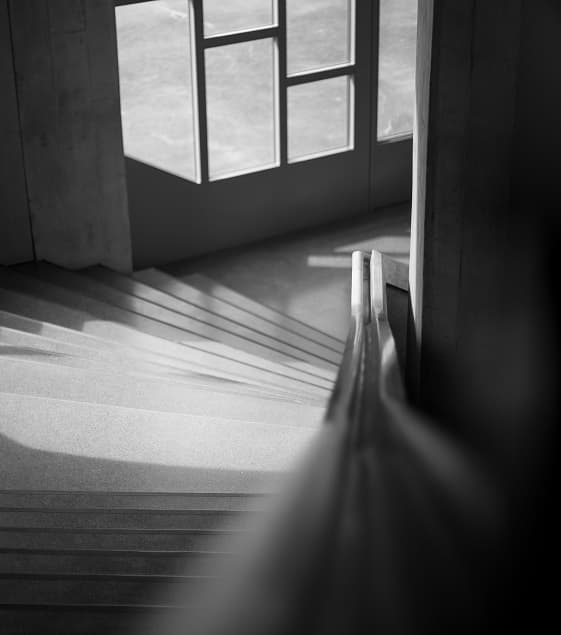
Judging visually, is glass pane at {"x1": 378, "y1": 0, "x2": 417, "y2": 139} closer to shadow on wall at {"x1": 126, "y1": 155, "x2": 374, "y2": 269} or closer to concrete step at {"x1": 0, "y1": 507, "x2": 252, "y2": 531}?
shadow on wall at {"x1": 126, "y1": 155, "x2": 374, "y2": 269}

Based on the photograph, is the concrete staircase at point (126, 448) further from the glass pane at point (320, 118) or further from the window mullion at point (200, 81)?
the glass pane at point (320, 118)

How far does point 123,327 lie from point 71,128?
6.66ft

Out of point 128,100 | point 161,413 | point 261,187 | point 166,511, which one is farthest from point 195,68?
point 166,511

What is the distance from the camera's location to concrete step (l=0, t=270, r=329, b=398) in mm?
6848

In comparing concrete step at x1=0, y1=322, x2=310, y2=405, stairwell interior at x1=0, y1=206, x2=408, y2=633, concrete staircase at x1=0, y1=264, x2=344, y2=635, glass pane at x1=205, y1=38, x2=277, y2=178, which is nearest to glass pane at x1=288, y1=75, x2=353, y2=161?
glass pane at x1=205, y1=38, x2=277, y2=178

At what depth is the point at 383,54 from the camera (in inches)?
425

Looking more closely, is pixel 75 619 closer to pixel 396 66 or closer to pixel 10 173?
pixel 10 173

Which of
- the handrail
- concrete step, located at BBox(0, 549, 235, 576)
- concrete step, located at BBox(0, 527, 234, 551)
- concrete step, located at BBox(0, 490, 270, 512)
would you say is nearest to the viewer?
the handrail

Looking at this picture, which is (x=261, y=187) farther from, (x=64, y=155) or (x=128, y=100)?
(x=64, y=155)

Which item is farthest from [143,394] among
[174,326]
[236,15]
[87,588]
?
[236,15]

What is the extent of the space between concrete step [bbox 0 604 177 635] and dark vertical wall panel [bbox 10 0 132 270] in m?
6.01

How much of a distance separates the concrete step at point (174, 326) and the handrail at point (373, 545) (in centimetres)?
574

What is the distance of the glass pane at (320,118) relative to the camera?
1049cm

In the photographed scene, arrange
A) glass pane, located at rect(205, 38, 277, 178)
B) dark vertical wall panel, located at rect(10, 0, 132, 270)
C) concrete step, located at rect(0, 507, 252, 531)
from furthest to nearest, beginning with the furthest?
1. glass pane, located at rect(205, 38, 277, 178)
2. dark vertical wall panel, located at rect(10, 0, 132, 270)
3. concrete step, located at rect(0, 507, 252, 531)
